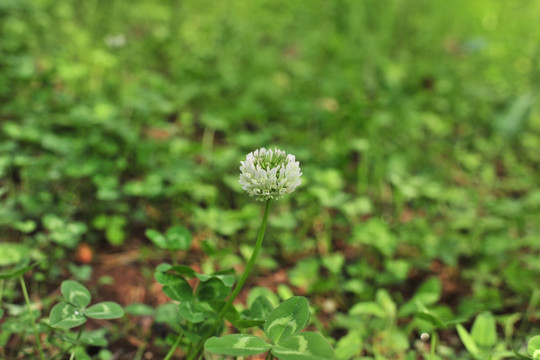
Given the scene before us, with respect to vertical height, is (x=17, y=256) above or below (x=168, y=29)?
below

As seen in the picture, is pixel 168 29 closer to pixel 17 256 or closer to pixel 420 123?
pixel 420 123

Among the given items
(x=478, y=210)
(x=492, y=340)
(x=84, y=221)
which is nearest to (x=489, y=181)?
(x=478, y=210)

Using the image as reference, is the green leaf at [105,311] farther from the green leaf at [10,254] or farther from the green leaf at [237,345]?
the green leaf at [10,254]

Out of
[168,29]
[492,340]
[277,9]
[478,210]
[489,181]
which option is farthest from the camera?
[277,9]

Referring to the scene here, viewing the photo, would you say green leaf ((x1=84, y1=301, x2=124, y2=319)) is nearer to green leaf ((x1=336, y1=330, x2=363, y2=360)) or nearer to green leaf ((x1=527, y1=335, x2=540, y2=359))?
green leaf ((x1=336, y1=330, x2=363, y2=360))

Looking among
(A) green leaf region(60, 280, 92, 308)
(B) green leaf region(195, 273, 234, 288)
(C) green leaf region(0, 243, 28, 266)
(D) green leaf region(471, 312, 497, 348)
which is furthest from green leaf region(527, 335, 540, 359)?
(C) green leaf region(0, 243, 28, 266)

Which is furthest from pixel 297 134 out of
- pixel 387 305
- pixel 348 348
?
pixel 348 348

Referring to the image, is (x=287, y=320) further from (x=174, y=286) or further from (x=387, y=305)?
(x=387, y=305)
